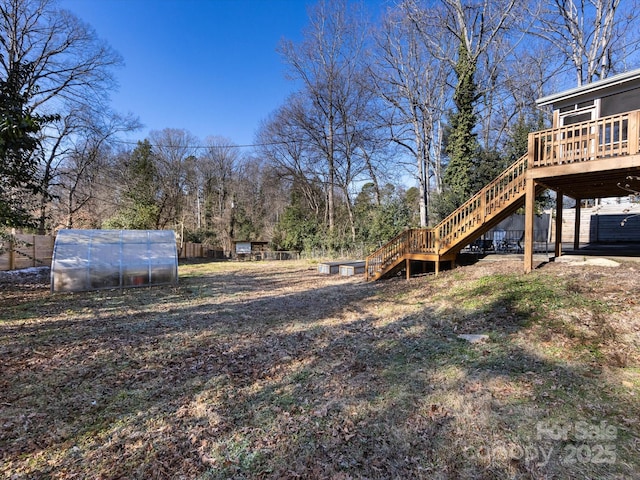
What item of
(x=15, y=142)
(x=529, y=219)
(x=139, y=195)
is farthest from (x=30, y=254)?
(x=529, y=219)

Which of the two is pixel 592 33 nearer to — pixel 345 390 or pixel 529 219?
pixel 529 219

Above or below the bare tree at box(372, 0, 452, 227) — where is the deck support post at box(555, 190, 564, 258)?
below

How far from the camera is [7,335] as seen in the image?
6289 mm

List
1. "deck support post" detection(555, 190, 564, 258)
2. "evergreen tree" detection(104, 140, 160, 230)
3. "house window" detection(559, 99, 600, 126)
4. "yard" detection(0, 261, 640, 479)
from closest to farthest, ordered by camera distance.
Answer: "yard" detection(0, 261, 640, 479) < "deck support post" detection(555, 190, 564, 258) < "house window" detection(559, 99, 600, 126) < "evergreen tree" detection(104, 140, 160, 230)

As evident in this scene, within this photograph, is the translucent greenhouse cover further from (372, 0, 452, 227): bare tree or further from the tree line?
(372, 0, 452, 227): bare tree

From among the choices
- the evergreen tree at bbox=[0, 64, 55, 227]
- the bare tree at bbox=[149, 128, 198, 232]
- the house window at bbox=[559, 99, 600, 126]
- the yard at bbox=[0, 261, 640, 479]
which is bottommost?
the yard at bbox=[0, 261, 640, 479]

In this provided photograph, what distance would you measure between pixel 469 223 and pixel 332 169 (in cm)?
1808

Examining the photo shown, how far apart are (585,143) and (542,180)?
47.2 inches

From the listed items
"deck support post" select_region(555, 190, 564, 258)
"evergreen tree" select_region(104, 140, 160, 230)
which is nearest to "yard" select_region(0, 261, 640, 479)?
"deck support post" select_region(555, 190, 564, 258)

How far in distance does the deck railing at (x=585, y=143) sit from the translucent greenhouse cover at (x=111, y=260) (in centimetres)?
1316

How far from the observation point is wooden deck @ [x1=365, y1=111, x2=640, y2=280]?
711cm

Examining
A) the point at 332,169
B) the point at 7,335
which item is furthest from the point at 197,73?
the point at 7,335

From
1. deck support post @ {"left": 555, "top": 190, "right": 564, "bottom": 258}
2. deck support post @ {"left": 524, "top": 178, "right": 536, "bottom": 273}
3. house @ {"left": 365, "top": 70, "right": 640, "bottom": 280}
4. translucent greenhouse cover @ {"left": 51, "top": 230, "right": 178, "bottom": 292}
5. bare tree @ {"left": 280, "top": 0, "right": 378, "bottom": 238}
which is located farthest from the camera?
bare tree @ {"left": 280, "top": 0, "right": 378, "bottom": 238}

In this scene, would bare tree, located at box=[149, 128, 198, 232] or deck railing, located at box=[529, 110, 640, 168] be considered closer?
deck railing, located at box=[529, 110, 640, 168]
